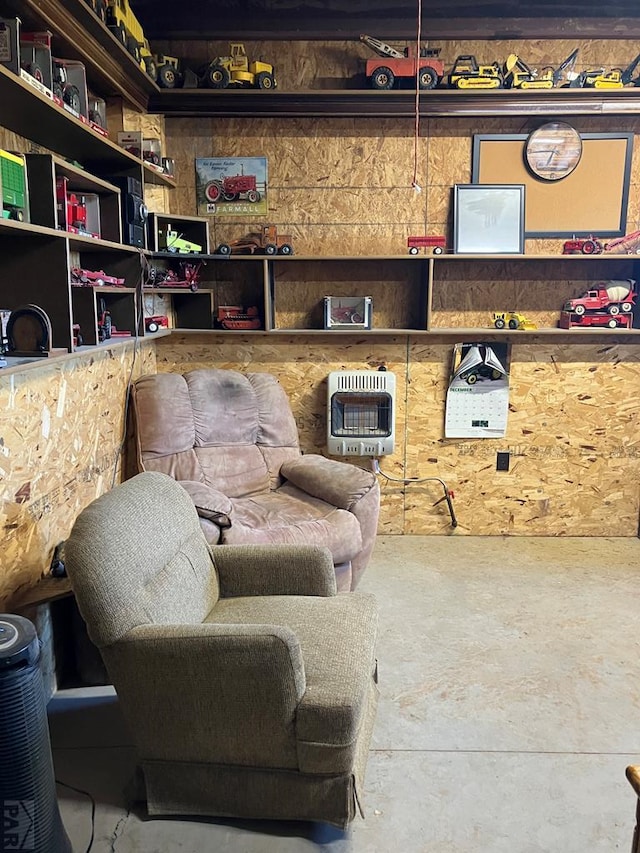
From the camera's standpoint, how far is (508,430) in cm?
416

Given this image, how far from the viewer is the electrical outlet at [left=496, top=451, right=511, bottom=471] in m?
4.19

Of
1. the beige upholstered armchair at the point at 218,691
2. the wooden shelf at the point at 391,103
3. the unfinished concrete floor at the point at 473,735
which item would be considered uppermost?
the wooden shelf at the point at 391,103

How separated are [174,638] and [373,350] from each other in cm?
260

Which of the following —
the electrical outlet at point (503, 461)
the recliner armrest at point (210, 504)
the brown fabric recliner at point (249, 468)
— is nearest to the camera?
the recliner armrest at point (210, 504)

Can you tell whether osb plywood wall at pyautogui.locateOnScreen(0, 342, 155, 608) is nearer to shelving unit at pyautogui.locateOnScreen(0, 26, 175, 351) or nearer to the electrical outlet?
shelving unit at pyautogui.locateOnScreen(0, 26, 175, 351)

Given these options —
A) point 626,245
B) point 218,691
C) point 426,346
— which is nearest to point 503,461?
point 426,346

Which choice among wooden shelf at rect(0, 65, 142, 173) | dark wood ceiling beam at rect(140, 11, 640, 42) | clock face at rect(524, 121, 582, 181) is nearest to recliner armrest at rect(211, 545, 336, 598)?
wooden shelf at rect(0, 65, 142, 173)

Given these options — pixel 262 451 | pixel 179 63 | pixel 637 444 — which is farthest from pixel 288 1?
pixel 637 444

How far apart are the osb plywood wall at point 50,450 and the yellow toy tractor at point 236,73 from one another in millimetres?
1598

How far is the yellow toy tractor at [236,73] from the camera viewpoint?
3717 millimetres

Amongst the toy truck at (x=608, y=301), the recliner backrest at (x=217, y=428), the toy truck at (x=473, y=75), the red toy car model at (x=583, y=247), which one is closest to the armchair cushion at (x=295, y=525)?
the recliner backrest at (x=217, y=428)

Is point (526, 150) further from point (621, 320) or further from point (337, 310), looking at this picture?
point (337, 310)

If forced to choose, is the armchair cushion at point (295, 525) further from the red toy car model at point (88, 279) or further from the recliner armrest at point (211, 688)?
the red toy car model at point (88, 279)

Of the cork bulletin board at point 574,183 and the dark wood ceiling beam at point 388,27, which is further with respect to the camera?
the cork bulletin board at point 574,183
